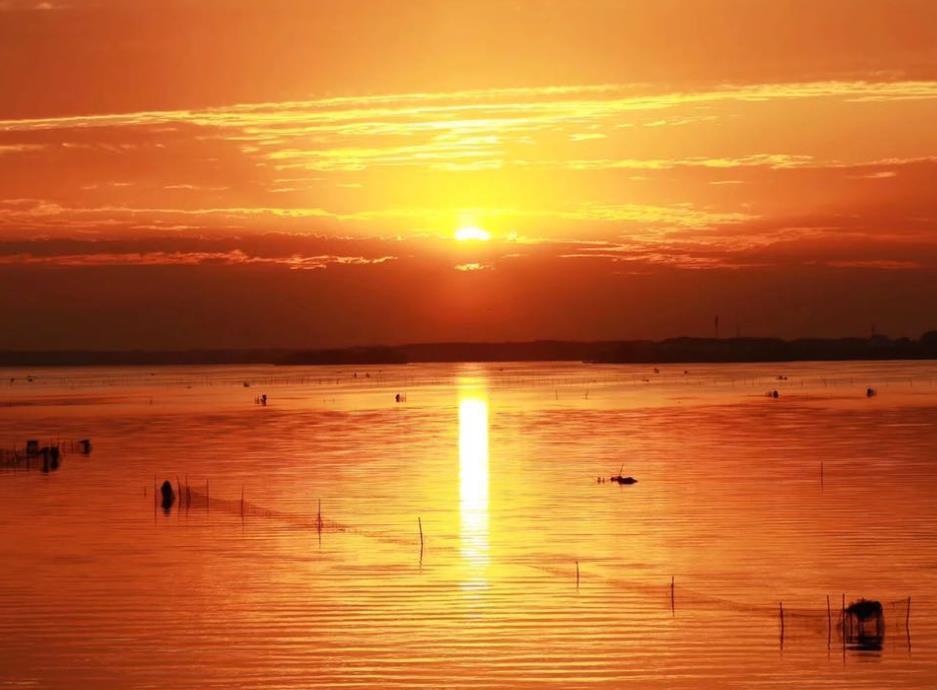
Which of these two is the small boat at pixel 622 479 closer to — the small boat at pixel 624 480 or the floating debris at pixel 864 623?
the small boat at pixel 624 480

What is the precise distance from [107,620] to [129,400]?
445 ft

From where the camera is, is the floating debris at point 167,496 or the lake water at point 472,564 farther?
the floating debris at point 167,496

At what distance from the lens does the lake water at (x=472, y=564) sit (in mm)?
28594

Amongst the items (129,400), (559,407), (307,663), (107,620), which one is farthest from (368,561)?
(129,400)

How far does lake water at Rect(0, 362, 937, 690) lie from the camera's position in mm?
28594

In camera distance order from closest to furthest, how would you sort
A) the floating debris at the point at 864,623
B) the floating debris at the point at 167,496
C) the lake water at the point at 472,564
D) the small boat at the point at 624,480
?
the lake water at the point at 472,564 → the floating debris at the point at 864,623 → the floating debris at the point at 167,496 → the small boat at the point at 624,480

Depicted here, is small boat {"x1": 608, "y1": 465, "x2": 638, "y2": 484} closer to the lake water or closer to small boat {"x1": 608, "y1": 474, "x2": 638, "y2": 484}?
small boat {"x1": 608, "y1": 474, "x2": 638, "y2": 484}

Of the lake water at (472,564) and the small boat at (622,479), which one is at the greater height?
the small boat at (622,479)

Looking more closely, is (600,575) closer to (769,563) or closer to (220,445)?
(769,563)

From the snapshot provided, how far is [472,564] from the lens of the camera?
40.4m

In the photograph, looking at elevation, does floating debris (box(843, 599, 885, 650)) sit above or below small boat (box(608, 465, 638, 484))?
below

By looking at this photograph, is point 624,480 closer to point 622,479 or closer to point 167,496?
Answer: point 622,479

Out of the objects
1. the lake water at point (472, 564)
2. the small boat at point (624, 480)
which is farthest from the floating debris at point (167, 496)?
the small boat at point (624, 480)

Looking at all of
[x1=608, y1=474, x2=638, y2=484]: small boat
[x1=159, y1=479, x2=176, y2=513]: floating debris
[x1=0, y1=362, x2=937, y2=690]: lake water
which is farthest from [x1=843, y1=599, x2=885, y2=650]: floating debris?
[x1=159, y1=479, x2=176, y2=513]: floating debris
